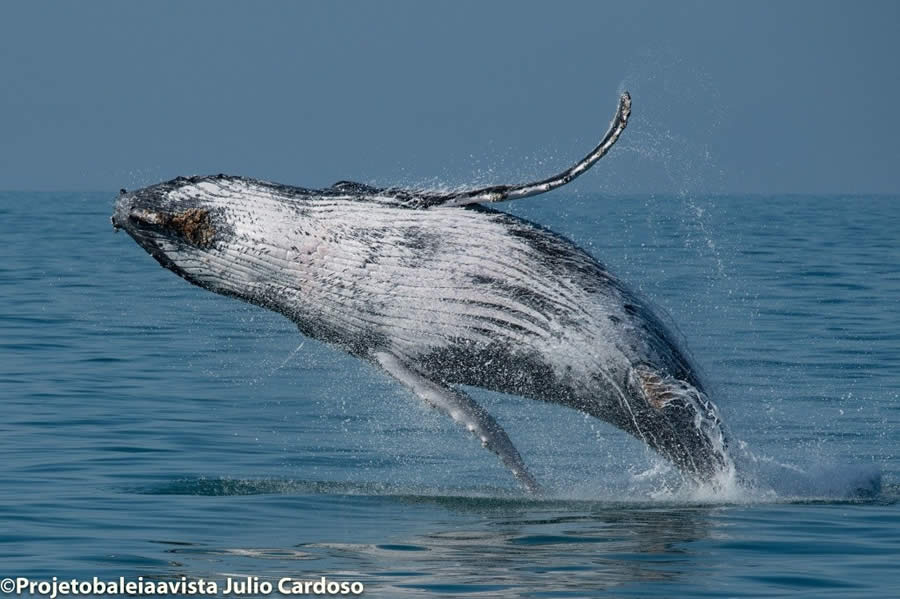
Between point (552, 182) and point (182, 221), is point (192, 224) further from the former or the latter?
point (552, 182)

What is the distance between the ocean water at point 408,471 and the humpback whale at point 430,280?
2.77ft

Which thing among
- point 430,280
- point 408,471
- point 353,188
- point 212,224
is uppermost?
point 353,188

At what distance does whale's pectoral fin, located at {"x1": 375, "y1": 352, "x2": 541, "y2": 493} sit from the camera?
13.9m

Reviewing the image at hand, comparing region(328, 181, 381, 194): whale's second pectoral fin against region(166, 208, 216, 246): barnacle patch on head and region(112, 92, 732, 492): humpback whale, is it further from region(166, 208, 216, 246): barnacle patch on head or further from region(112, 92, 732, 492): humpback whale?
region(166, 208, 216, 246): barnacle patch on head

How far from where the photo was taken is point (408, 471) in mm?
16984

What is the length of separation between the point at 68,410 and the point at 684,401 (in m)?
9.30

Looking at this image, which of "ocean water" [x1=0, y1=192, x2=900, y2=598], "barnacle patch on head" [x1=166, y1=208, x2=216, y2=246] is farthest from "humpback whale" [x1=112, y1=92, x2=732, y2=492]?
"ocean water" [x1=0, y1=192, x2=900, y2=598]

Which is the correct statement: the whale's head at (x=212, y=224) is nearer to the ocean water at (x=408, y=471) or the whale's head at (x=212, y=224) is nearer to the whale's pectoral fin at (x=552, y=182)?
the whale's pectoral fin at (x=552, y=182)

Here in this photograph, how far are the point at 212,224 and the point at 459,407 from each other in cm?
270

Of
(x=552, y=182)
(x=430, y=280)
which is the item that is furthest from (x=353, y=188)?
(x=552, y=182)

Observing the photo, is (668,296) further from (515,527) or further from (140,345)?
(515,527)

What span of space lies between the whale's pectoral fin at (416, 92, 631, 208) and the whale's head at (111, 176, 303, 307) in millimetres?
1517

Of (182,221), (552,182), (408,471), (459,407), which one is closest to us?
(552,182)

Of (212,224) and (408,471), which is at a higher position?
(212,224)
